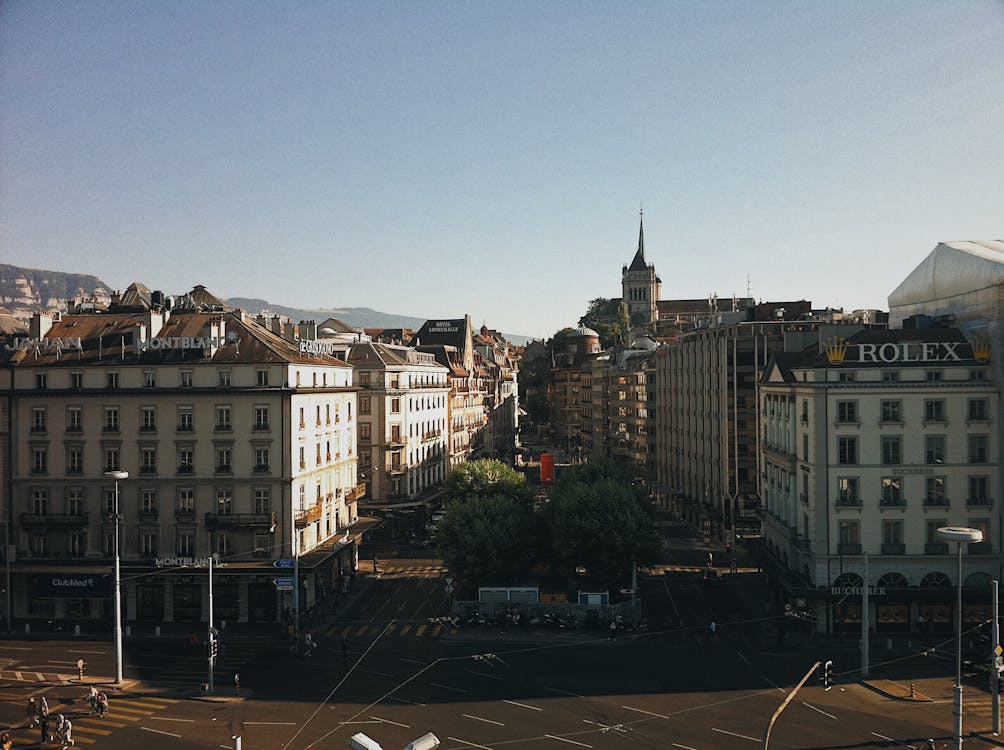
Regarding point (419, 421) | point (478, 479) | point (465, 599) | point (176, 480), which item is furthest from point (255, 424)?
point (419, 421)

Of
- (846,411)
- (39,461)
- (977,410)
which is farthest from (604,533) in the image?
(39,461)

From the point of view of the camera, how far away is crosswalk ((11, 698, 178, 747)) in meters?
44.8

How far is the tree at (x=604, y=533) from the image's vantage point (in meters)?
71.9

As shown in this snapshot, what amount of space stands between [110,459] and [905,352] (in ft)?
200

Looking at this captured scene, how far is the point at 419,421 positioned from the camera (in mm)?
114562

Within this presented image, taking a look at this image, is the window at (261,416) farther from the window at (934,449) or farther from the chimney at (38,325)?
the window at (934,449)

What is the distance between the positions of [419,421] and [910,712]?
245 feet

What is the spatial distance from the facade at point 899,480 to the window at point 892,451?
72 millimetres

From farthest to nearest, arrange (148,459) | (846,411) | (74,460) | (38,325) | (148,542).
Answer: (38,325)
(74,460)
(148,459)
(148,542)
(846,411)

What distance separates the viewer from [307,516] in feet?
239

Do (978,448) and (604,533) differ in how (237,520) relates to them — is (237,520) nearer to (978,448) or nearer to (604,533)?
(604,533)

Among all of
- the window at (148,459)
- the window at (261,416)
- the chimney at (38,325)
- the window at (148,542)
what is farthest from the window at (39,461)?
the window at (261,416)

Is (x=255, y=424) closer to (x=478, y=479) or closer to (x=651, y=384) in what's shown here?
(x=478, y=479)

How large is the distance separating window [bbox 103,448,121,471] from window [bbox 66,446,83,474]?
2.05 meters
